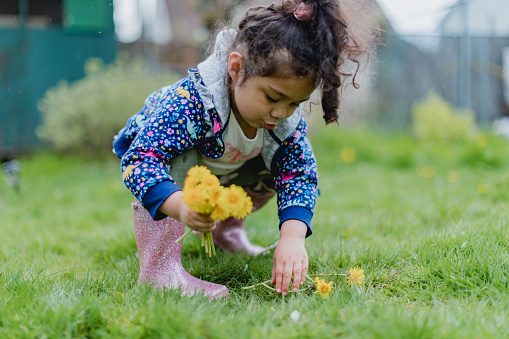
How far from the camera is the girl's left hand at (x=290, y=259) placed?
166cm

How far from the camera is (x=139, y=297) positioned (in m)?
1.53

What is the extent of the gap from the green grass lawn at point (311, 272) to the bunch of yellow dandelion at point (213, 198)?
11.7 inches

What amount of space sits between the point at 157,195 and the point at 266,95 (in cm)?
52

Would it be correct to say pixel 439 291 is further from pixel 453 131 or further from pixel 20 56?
pixel 20 56

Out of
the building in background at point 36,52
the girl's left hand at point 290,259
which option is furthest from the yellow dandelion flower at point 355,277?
the building in background at point 36,52

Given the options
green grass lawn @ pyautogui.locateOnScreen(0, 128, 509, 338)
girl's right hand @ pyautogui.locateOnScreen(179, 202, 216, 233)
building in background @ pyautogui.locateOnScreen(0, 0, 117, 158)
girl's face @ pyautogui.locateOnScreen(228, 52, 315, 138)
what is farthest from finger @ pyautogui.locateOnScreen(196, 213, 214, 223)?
building in background @ pyautogui.locateOnScreen(0, 0, 117, 158)

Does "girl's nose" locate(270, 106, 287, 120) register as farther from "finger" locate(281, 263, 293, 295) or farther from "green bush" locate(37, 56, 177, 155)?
"green bush" locate(37, 56, 177, 155)

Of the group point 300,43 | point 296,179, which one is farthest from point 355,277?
point 300,43

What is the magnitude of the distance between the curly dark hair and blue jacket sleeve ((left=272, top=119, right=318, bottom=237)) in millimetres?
267

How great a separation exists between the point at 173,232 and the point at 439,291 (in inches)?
37.9

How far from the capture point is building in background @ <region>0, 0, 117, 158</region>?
6.45m

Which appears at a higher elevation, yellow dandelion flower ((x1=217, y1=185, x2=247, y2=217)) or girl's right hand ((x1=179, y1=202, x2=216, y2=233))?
yellow dandelion flower ((x1=217, y1=185, x2=247, y2=217))

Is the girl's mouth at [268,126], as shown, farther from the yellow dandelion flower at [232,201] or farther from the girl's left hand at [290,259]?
the yellow dandelion flower at [232,201]

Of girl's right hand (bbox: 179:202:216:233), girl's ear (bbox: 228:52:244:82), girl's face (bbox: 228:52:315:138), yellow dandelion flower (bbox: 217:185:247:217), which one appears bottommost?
girl's right hand (bbox: 179:202:216:233)
